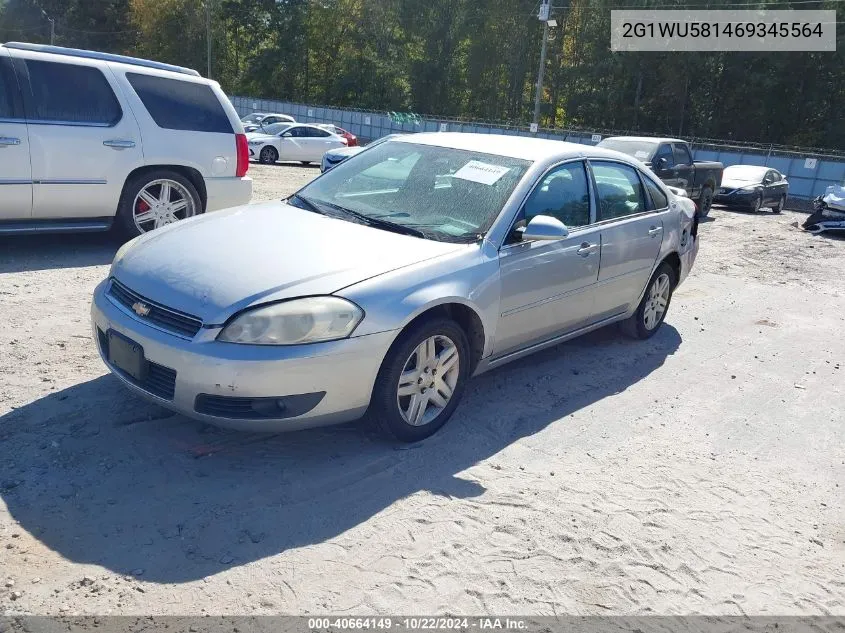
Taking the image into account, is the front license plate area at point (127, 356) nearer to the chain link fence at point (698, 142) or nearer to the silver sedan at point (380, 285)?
the silver sedan at point (380, 285)

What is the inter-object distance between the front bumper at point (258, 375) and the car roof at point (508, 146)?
1.83m

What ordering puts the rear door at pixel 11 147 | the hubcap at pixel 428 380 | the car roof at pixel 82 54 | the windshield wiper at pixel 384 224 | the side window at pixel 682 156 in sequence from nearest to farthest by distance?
the hubcap at pixel 428 380, the windshield wiper at pixel 384 224, the rear door at pixel 11 147, the car roof at pixel 82 54, the side window at pixel 682 156

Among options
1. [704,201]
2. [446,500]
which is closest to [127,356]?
[446,500]

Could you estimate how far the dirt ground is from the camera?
2.90 m

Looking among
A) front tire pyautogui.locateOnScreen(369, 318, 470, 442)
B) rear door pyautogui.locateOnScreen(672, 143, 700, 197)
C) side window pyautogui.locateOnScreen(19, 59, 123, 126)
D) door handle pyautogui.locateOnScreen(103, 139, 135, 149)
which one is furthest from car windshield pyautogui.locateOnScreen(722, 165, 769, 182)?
front tire pyautogui.locateOnScreen(369, 318, 470, 442)

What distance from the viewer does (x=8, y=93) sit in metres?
6.66

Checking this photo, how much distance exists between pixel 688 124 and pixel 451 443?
45632 millimetres

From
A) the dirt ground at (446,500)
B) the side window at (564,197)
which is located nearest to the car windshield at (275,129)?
the dirt ground at (446,500)

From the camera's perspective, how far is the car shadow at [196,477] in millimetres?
3059

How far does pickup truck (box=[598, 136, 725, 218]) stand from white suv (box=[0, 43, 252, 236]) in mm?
8706

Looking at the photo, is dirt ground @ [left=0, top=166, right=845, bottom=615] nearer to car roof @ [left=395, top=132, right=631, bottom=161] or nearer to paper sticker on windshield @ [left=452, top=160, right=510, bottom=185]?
paper sticker on windshield @ [left=452, top=160, right=510, bottom=185]

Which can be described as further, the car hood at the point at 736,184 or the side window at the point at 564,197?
the car hood at the point at 736,184

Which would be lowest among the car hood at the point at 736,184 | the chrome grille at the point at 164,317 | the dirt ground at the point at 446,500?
the dirt ground at the point at 446,500

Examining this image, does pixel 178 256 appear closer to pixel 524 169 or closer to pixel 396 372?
pixel 396 372
